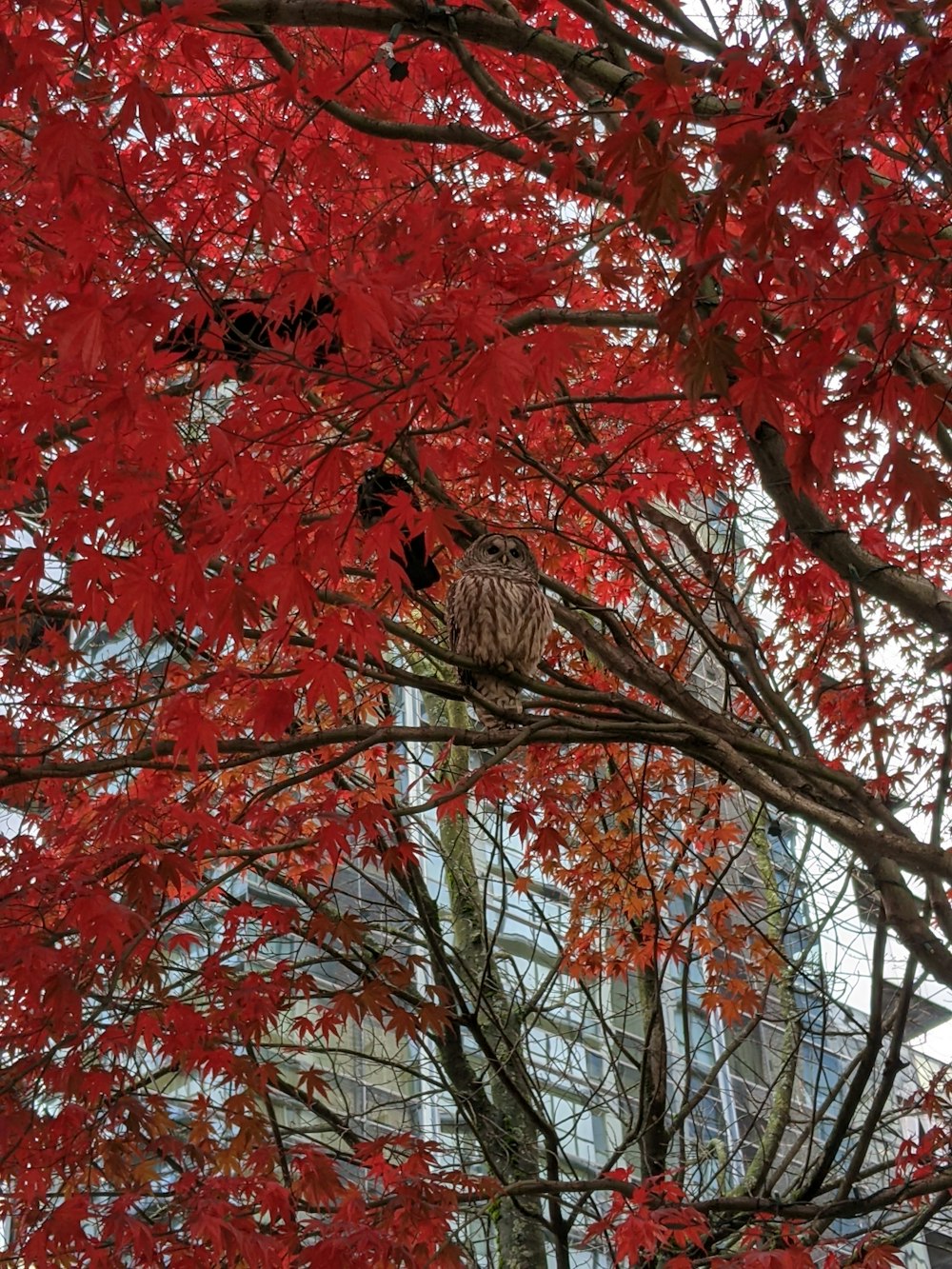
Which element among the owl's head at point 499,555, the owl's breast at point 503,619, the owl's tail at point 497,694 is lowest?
the owl's tail at point 497,694

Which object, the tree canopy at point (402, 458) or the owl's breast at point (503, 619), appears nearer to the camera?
the tree canopy at point (402, 458)

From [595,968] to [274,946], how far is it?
181 inches

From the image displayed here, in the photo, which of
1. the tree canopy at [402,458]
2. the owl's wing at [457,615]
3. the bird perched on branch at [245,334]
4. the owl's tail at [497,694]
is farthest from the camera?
the owl's wing at [457,615]

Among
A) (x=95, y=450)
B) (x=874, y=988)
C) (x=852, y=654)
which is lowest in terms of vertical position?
(x=874, y=988)

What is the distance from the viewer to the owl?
5395mm

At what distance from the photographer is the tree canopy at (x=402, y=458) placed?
11.2 feet

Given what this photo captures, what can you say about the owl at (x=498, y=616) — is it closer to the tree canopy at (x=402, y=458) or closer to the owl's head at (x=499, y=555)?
the owl's head at (x=499, y=555)

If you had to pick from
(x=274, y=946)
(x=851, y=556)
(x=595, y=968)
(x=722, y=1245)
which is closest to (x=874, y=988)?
(x=851, y=556)

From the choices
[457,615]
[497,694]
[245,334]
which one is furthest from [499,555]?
[245,334]

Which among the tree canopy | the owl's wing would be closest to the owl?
the owl's wing

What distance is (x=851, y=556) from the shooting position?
13.2ft

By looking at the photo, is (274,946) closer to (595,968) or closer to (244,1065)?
(595,968)

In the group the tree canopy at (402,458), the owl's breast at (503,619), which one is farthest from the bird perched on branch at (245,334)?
the owl's breast at (503,619)

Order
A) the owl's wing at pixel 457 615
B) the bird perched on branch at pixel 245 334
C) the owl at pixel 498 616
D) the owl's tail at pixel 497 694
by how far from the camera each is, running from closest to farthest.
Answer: the bird perched on branch at pixel 245 334 < the owl's tail at pixel 497 694 < the owl at pixel 498 616 < the owl's wing at pixel 457 615
